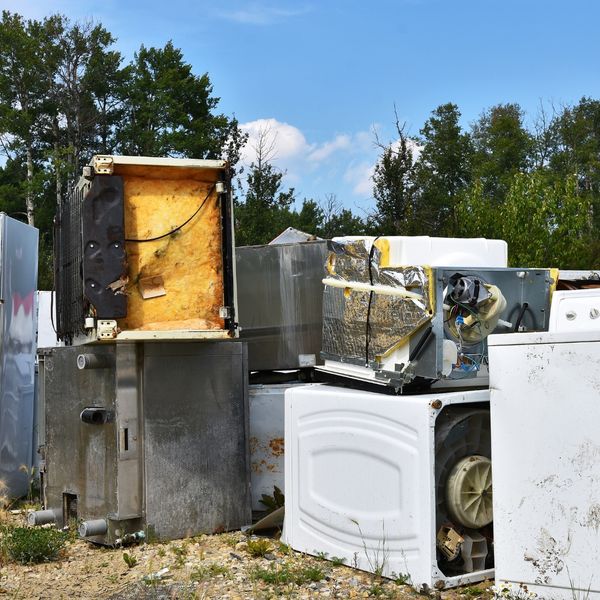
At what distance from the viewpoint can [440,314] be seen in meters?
4.27

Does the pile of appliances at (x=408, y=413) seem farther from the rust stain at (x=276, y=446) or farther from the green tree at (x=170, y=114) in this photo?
the green tree at (x=170, y=114)

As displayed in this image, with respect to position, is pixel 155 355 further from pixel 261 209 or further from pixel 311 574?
pixel 261 209

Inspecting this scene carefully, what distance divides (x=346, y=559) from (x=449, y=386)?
1016mm

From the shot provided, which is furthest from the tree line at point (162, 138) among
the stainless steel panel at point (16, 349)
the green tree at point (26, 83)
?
the stainless steel panel at point (16, 349)

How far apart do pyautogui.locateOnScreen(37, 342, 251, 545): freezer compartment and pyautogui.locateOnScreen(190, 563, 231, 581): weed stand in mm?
665

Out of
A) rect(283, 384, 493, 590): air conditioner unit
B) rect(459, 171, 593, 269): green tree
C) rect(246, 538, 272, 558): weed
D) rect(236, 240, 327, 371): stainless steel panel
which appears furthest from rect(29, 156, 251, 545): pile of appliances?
rect(459, 171, 593, 269): green tree

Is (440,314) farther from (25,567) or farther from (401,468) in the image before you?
(25,567)

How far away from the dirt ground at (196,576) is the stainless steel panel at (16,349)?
6.35 ft

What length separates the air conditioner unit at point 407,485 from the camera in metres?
3.99

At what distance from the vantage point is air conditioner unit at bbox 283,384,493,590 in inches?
157

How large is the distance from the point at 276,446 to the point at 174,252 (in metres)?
1.47

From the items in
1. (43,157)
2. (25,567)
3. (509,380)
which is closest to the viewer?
(509,380)

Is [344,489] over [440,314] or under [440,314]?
under

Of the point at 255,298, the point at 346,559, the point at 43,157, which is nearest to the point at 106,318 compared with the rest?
the point at 255,298
